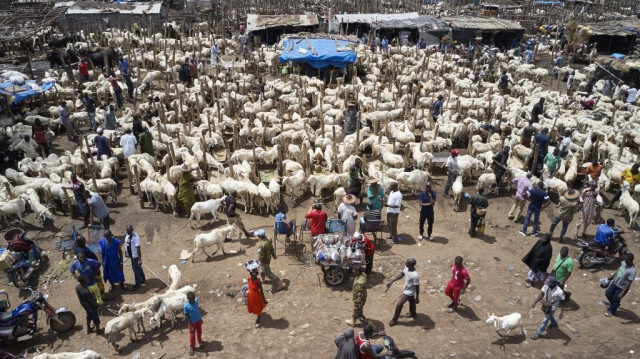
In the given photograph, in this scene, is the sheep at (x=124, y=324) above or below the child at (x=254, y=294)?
below

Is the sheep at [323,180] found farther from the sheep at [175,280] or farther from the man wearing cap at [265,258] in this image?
the sheep at [175,280]

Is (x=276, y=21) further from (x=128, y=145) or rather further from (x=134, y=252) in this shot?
(x=134, y=252)

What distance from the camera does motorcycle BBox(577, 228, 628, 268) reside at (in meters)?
11.1

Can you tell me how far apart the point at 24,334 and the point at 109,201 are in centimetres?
598

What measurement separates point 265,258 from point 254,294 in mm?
1180

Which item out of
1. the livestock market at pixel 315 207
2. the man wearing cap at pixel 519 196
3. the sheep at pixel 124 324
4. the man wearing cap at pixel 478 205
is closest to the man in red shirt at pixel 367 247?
the livestock market at pixel 315 207

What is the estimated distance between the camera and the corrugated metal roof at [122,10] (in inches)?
1304

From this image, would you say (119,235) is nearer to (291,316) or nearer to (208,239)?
(208,239)

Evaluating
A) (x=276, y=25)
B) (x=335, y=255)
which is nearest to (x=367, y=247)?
(x=335, y=255)

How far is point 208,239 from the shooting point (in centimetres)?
1152

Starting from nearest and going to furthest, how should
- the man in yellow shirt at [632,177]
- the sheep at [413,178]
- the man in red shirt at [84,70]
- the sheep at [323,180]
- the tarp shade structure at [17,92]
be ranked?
1. the man in yellow shirt at [632,177]
2. the sheep at [323,180]
3. the sheep at [413,178]
4. the tarp shade structure at [17,92]
5. the man in red shirt at [84,70]

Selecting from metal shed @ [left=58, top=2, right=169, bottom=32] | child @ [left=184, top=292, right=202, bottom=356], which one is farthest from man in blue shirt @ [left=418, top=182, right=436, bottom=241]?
metal shed @ [left=58, top=2, right=169, bottom=32]

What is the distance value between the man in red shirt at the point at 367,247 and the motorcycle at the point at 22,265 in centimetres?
824

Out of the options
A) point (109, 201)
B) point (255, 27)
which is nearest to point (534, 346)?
point (109, 201)
